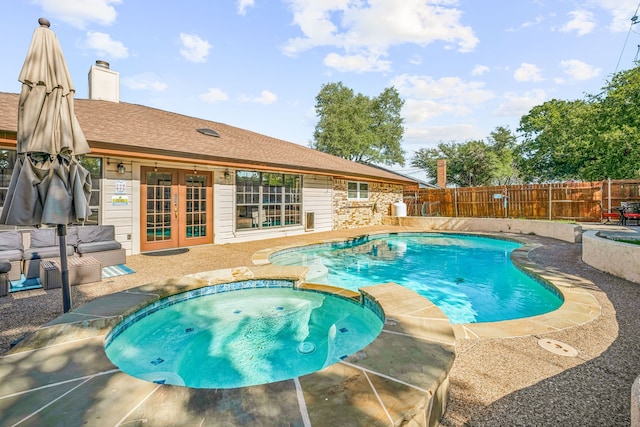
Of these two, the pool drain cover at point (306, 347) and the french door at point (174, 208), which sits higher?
the french door at point (174, 208)

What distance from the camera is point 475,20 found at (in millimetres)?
10102

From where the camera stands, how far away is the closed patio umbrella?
284 centimetres

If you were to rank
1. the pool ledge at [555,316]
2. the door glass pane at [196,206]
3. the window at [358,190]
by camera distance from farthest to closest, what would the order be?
1. the window at [358,190]
2. the door glass pane at [196,206]
3. the pool ledge at [555,316]

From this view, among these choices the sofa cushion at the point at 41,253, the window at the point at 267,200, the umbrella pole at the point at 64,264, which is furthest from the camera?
the window at the point at 267,200

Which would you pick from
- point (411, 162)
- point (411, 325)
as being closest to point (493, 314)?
point (411, 325)

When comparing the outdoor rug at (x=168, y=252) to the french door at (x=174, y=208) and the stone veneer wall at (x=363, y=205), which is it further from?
the stone veneer wall at (x=363, y=205)

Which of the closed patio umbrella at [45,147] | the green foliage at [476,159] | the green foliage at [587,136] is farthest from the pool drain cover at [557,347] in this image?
the green foliage at [476,159]

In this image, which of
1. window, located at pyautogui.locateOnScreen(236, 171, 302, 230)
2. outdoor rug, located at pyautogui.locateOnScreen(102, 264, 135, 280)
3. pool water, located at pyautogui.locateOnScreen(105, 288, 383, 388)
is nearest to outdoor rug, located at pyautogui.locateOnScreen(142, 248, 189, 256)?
outdoor rug, located at pyautogui.locateOnScreen(102, 264, 135, 280)

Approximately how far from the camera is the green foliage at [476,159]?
28.9 meters

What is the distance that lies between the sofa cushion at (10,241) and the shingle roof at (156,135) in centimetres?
188

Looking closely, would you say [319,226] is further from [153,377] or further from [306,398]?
[306,398]

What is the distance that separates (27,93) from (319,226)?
33.1ft

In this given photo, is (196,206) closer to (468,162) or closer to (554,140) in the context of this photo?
(554,140)

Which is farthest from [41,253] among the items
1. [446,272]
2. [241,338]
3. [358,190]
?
[358,190]
